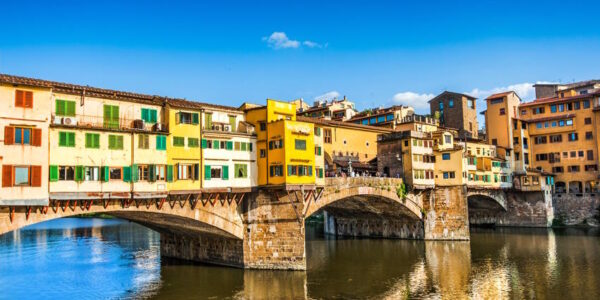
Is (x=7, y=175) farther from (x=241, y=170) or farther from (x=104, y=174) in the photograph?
(x=241, y=170)

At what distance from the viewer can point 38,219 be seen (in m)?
32.2

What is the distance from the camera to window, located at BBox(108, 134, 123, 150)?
35.4 meters

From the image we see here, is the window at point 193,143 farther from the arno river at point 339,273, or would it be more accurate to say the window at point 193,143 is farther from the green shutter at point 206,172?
the arno river at point 339,273

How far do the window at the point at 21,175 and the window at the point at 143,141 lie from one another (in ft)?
26.8

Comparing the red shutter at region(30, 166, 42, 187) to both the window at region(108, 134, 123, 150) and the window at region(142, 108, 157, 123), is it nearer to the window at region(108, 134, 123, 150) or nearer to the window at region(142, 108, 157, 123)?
the window at region(108, 134, 123, 150)

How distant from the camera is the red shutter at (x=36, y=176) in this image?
31.5 m

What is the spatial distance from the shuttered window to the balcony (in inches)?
78.6

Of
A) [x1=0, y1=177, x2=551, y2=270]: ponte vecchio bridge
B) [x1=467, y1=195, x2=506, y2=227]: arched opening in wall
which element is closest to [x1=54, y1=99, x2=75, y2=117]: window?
[x1=0, y1=177, x2=551, y2=270]: ponte vecchio bridge

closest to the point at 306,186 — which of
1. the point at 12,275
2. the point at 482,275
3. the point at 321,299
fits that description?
the point at 321,299

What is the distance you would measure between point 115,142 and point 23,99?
678cm

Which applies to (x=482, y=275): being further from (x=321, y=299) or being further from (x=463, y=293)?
(x=321, y=299)

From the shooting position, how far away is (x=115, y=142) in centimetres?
3559

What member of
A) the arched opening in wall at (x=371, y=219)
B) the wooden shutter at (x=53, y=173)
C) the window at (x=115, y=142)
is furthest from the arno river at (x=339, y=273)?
the window at (x=115, y=142)

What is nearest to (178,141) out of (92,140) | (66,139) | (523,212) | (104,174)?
(104,174)
